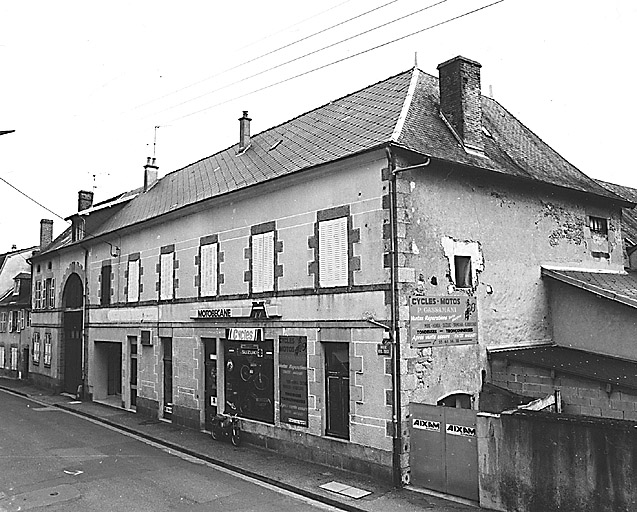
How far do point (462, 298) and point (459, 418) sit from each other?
3298 mm

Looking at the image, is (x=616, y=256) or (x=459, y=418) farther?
(x=616, y=256)

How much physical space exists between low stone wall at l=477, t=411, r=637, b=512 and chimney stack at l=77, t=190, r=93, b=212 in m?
32.3

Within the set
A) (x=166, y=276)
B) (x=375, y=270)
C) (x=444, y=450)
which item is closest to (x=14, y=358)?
(x=166, y=276)

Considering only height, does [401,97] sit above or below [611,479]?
above

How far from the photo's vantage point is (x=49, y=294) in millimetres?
33719

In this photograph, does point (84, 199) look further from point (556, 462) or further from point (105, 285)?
point (556, 462)

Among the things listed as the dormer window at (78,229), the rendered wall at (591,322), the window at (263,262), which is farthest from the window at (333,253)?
the dormer window at (78,229)

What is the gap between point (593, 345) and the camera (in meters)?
15.7

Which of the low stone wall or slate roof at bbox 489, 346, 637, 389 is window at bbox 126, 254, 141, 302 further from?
the low stone wall

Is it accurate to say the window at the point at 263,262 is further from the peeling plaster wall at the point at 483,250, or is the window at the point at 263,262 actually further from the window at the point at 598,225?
the window at the point at 598,225

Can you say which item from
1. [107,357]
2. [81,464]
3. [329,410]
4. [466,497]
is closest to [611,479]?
[466,497]

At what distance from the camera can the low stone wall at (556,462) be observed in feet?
30.6

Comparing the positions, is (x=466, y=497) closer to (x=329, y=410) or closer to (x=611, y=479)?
(x=611, y=479)

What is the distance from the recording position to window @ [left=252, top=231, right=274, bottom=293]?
16719 mm
